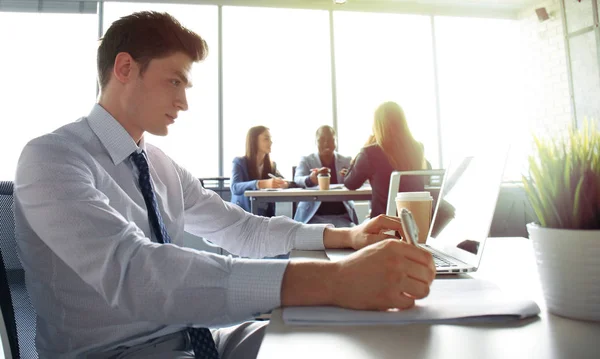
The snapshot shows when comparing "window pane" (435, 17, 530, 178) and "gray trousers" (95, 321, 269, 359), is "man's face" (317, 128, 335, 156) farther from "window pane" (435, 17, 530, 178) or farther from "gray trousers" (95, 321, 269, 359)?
"gray trousers" (95, 321, 269, 359)

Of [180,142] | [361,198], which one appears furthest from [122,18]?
[180,142]

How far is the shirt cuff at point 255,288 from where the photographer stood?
0.56 metres

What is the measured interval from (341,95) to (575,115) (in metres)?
2.92

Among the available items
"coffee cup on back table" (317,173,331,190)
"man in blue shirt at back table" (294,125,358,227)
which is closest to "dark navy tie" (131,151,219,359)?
"coffee cup on back table" (317,173,331,190)

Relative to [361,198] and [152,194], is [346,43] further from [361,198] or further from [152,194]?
[152,194]

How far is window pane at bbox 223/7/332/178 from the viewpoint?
493 cm

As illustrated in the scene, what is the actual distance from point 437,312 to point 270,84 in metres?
4.69

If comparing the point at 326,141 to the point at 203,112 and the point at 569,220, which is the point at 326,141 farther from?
the point at 569,220

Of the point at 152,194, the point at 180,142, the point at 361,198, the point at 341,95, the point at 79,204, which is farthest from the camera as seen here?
the point at 341,95

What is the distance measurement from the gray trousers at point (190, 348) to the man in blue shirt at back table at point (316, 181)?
2391 millimetres

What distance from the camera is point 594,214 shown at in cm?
47

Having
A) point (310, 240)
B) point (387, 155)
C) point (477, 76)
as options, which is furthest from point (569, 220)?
point (477, 76)

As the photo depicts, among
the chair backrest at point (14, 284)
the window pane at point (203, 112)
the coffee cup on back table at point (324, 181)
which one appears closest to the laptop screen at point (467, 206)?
the chair backrest at point (14, 284)

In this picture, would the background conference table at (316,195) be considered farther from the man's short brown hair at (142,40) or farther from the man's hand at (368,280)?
the man's hand at (368,280)
